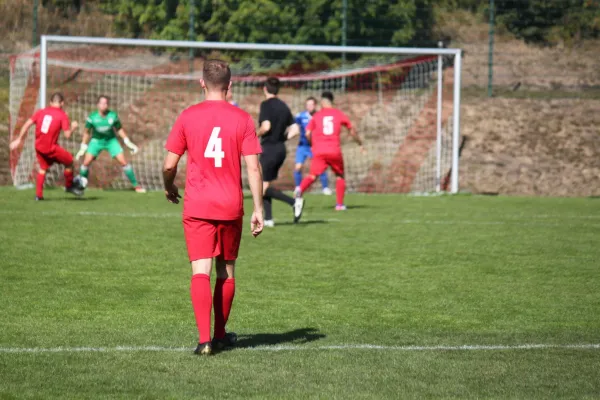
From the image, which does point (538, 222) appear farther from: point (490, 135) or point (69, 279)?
point (490, 135)

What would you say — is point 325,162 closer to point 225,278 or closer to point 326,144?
point 326,144

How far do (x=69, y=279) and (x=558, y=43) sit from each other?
2376 centimetres

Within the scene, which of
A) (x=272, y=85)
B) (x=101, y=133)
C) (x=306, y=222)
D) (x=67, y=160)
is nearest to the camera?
(x=272, y=85)

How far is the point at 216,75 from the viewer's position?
6.45 meters

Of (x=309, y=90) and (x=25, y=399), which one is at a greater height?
(x=309, y=90)

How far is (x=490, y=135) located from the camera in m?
27.4

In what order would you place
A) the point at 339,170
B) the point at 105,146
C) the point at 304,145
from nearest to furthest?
the point at 339,170, the point at 105,146, the point at 304,145

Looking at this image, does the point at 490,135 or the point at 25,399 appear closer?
the point at 25,399

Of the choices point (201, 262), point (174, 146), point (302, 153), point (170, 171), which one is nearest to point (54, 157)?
point (302, 153)

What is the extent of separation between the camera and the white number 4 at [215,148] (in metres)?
6.43

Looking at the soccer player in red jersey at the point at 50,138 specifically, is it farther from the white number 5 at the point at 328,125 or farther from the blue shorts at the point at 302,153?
the blue shorts at the point at 302,153

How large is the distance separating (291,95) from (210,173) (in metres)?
21.6

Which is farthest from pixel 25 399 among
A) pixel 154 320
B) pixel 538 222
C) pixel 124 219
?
pixel 538 222

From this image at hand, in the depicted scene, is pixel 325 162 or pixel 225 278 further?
pixel 325 162
